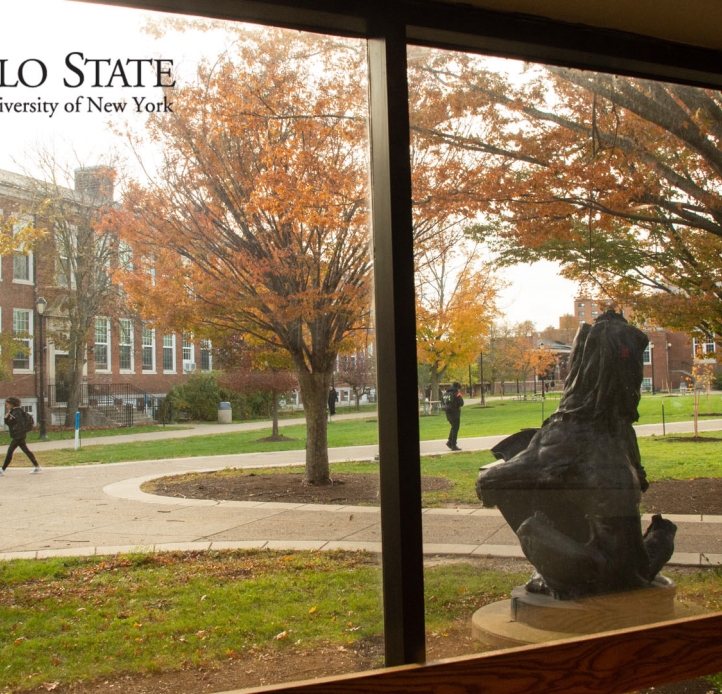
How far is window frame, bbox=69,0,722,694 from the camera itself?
2322mm

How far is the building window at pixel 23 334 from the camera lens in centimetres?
228

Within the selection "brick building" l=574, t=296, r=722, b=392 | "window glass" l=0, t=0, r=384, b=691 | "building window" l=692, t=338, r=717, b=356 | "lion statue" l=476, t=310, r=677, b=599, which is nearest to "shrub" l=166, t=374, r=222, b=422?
"window glass" l=0, t=0, r=384, b=691

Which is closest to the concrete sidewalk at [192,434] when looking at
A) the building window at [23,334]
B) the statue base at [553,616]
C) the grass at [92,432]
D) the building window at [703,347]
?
the grass at [92,432]

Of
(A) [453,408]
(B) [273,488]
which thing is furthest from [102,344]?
(A) [453,408]

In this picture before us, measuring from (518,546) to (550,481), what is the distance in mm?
322

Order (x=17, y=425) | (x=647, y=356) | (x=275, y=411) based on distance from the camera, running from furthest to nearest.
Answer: (x=647, y=356), (x=275, y=411), (x=17, y=425)

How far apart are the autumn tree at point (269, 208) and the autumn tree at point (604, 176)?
555 mm

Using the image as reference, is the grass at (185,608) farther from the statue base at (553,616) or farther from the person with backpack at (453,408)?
the person with backpack at (453,408)

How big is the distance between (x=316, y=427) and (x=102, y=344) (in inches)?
34.0

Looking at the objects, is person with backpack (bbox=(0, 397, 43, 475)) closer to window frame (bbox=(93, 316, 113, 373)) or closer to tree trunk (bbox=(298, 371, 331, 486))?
window frame (bbox=(93, 316, 113, 373))

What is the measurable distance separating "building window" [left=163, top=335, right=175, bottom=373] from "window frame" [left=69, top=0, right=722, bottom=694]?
0.72 metres

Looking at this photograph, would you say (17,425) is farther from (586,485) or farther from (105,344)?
(586,485)

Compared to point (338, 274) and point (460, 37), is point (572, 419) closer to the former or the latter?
point (338, 274)

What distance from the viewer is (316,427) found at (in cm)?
282
